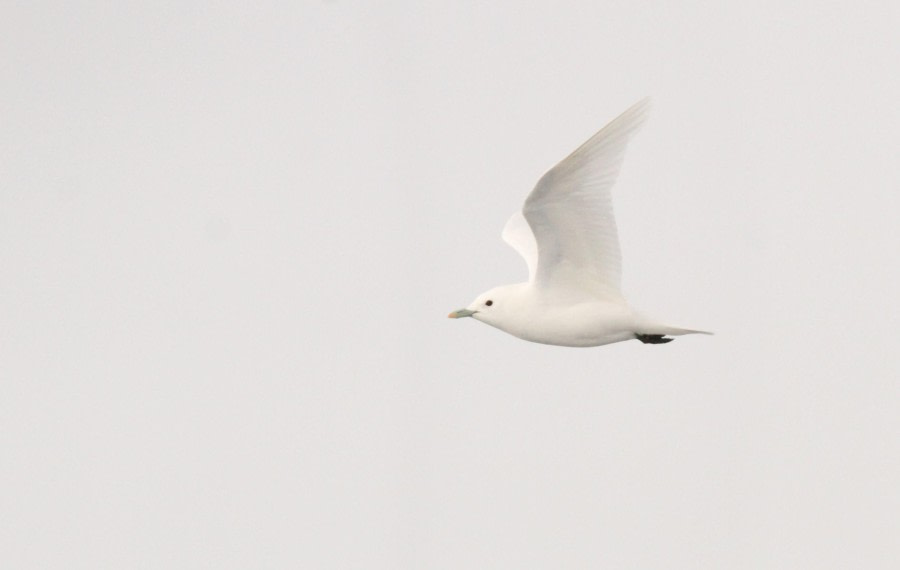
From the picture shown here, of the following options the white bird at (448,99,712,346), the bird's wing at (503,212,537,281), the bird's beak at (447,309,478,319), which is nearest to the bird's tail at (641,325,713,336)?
the white bird at (448,99,712,346)

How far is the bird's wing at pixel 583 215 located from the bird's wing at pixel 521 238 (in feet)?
3.86

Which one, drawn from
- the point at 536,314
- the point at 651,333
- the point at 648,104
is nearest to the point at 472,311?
the point at 536,314

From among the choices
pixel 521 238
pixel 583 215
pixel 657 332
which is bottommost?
pixel 657 332

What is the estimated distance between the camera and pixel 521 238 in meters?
14.3

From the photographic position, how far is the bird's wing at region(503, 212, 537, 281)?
46.5ft

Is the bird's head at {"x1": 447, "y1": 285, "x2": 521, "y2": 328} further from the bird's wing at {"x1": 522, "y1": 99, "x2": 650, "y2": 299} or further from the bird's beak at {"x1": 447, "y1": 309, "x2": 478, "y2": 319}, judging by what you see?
the bird's wing at {"x1": 522, "y1": 99, "x2": 650, "y2": 299}

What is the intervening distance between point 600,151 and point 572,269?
125cm

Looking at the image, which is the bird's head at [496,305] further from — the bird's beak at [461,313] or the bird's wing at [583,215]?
the bird's wing at [583,215]

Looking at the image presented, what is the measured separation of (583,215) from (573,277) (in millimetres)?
705

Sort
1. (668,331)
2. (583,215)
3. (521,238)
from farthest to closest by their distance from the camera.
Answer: (521,238) → (668,331) → (583,215)

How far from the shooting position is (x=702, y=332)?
12.4 metres

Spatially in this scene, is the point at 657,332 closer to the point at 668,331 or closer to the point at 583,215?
the point at 668,331

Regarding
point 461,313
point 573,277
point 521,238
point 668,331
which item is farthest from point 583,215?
point 521,238

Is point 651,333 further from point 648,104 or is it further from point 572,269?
point 648,104
